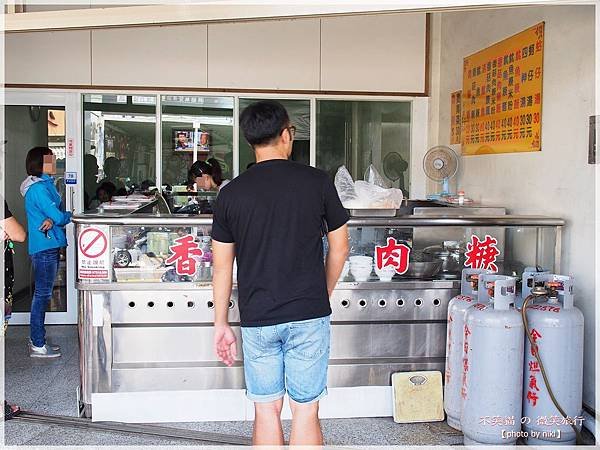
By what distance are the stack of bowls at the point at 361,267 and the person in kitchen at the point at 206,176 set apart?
223cm

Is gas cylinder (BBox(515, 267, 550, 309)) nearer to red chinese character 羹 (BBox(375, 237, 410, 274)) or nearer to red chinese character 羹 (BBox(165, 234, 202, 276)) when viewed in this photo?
red chinese character 羹 (BBox(375, 237, 410, 274))

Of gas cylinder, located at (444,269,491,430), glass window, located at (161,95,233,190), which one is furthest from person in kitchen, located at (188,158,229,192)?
gas cylinder, located at (444,269,491,430)

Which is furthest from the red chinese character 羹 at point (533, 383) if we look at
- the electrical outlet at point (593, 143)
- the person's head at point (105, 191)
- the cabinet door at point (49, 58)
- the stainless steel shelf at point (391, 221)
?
the cabinet door at point (49, 58)

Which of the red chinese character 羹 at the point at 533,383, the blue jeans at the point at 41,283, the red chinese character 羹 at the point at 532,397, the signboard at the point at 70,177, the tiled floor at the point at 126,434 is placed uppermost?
the signboard at the point at 70,177

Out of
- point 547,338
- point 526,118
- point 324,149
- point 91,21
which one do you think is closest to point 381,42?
point 324,149

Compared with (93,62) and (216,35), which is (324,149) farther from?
(93,62)

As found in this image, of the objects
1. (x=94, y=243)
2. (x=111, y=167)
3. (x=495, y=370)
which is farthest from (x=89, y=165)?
(x=495, y=370)

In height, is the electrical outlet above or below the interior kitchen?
above

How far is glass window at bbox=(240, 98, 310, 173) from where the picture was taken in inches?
248

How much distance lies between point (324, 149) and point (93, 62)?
90.6 inches

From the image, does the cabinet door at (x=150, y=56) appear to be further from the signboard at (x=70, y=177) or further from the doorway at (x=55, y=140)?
the signboard at (x=70, y=177)

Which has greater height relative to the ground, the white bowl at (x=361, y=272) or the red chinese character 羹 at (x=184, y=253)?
the red chinese character 羹 at (x=184, y=253)

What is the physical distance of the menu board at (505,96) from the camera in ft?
14.3

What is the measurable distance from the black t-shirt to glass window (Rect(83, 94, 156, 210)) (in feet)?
11.9
